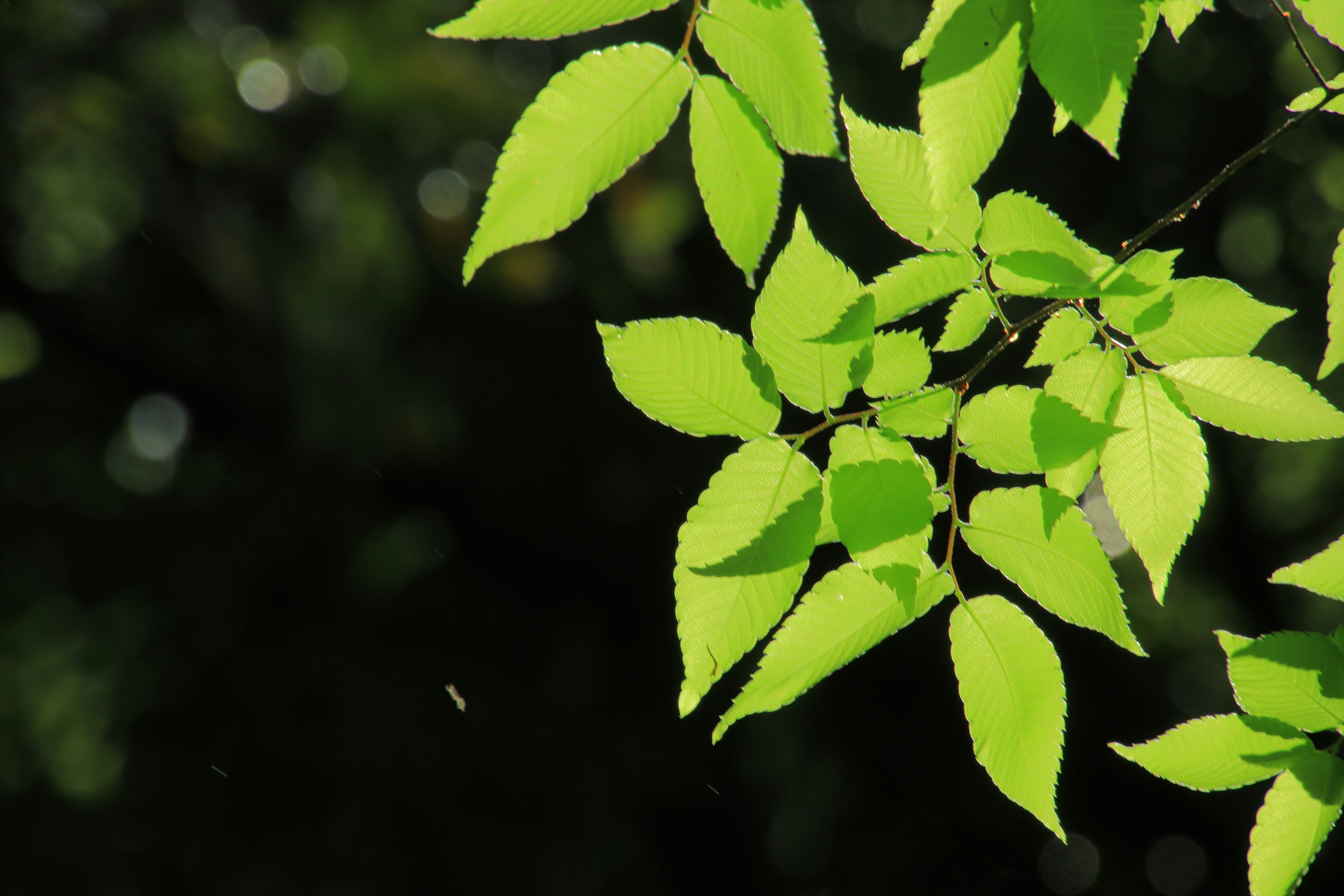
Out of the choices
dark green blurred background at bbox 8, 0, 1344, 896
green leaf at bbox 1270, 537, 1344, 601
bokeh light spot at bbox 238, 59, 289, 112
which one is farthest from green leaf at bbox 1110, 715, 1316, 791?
bokeh light spot at bbox 238, 59, 289, 112

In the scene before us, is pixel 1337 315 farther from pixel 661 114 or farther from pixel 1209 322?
pixel 661 114

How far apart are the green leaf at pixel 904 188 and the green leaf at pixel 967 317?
5 centimetres

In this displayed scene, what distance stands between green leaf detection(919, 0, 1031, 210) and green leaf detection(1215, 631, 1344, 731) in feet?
1.50

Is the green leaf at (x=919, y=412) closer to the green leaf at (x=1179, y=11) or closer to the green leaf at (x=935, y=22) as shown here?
the green leaf at (x=935, y=22)

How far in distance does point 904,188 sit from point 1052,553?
31 centimetres

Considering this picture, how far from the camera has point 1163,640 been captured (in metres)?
5.37

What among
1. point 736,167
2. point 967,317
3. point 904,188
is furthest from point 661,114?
point 967,317

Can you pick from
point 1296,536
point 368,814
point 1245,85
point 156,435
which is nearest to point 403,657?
point 368,814

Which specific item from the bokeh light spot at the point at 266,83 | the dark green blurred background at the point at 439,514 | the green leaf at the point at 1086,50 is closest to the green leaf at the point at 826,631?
the green leaf at the point at 1086,50

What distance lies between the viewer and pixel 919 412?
0.77 metres

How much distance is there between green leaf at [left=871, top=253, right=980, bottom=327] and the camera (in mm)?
721

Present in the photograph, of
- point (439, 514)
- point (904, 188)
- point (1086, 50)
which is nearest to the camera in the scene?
point (1086, 50)

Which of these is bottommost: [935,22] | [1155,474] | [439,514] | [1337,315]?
[439,514]

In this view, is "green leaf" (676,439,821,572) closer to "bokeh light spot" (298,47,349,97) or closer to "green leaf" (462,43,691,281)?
"green leaf" (462,43,691,281)
